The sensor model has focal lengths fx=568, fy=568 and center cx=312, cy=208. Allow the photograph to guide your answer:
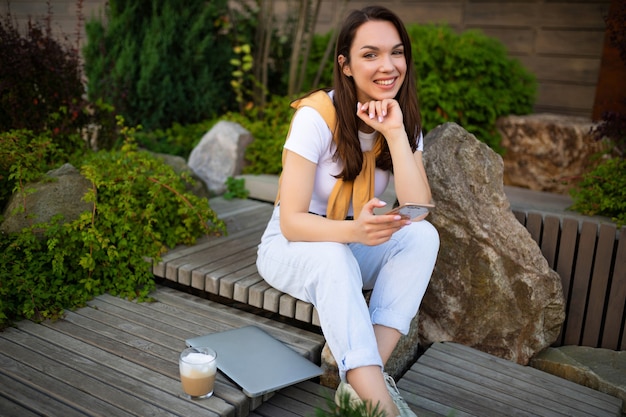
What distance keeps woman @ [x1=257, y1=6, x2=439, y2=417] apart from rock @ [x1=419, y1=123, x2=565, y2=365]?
54cm

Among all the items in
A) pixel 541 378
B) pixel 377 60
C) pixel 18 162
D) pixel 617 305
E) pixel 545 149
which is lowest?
pixel 541 378

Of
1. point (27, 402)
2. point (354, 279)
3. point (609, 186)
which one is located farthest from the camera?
point (609, 186)

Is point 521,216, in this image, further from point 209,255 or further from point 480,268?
point 209,255

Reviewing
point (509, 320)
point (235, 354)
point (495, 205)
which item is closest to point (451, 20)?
point (495, 205)

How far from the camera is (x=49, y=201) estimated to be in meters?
2.78

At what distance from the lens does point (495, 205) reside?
9.43 ft

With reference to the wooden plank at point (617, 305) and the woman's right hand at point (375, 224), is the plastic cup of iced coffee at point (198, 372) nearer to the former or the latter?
the woman's right hand at point (375, 224)

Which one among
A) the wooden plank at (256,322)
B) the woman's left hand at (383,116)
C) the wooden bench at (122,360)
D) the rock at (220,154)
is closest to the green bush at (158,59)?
the rock at (220,154)

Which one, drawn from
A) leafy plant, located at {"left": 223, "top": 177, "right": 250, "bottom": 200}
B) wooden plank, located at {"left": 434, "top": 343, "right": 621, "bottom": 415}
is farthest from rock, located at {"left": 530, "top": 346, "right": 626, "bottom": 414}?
leafy plant, located at {"left": 223, "top": 177, "right": 250, "bottom": 200}

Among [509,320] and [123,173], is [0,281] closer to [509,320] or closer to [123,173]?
[123,173]

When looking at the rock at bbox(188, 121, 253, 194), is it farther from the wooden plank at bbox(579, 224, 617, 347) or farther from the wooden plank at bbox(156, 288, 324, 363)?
the wooden plank at bbox(579, 224, 617, 347)

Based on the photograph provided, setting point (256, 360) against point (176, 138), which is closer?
point (256, 360)

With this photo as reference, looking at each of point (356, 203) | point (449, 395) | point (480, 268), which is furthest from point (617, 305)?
point (356, 203)

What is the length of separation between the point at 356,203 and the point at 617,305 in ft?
5.39
